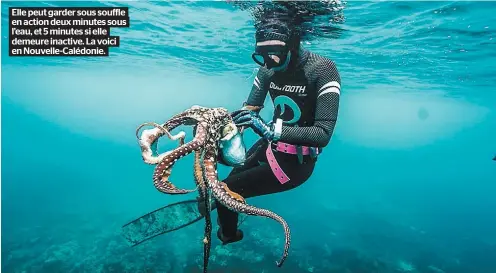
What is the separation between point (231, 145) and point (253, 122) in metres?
0.37

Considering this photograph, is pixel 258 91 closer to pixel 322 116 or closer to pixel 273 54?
pixel 273 54

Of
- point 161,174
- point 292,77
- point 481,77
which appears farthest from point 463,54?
point 161,174

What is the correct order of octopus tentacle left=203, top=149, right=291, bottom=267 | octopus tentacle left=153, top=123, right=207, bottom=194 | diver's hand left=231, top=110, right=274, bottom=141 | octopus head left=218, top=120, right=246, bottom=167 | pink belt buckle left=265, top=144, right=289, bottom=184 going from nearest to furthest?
octopus tentacle left=153, top=123, right=207, bottom=194, octopus tentacle left=203, top=149, right=291, bottom=267, octopus head left=218, top=120, right=246, bottom=167, diver's hand left=231, top=110, right=274, bottom=141, pink belt buckle left=265, top=144, right=289, bottom=184

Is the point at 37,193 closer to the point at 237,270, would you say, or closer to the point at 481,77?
the point at 237,270

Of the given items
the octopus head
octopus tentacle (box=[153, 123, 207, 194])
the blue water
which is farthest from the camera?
the blue water

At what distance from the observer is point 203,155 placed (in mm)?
2754

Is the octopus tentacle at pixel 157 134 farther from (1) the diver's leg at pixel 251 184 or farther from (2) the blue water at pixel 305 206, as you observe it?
(2) the blue water at pixel 305 206

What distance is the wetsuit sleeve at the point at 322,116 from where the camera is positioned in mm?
3525

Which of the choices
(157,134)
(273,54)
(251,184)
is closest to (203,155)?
(157,134)

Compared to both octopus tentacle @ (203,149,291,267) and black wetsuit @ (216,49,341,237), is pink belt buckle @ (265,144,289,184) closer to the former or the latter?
black wetsuit @ (216,49,341,237)

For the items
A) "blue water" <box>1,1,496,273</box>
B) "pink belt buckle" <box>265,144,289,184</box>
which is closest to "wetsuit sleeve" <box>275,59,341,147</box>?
"pink belt buckle" <box>265,144,289,184</box>

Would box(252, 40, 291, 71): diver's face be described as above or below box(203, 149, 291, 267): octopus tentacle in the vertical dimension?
above

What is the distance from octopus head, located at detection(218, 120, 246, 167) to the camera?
295cm

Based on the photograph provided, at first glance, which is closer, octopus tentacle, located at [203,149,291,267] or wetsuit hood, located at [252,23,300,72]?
octopus tentacle, located at [203,149,291,267]
